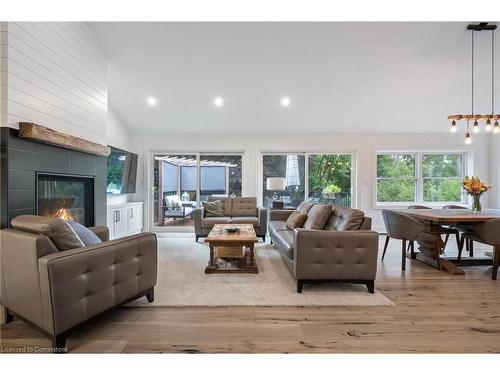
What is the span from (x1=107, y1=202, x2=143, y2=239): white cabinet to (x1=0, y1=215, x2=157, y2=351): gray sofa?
8.47 feet

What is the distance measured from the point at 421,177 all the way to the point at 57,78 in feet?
24.5

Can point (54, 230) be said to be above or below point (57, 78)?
below

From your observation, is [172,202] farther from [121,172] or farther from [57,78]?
[57,78]

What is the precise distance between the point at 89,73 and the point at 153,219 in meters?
3.56

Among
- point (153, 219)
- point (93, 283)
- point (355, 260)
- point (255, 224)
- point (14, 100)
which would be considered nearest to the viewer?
point (93, 283)

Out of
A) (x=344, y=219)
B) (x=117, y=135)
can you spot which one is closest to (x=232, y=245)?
(x=344, y=219)

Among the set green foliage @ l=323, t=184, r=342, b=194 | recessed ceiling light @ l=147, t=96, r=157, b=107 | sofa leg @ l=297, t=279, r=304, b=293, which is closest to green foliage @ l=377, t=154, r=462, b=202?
green foliage @ l=323, t=184, r=342, b=194

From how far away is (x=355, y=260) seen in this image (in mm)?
2637

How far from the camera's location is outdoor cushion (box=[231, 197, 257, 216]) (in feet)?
18.3

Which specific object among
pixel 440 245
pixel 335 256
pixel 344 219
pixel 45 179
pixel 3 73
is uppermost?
pixel 3 73

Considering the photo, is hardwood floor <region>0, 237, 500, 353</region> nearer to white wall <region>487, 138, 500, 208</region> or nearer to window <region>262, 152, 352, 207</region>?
window <region>262, 152, 352, 207</region>

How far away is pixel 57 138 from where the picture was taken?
2.88m
